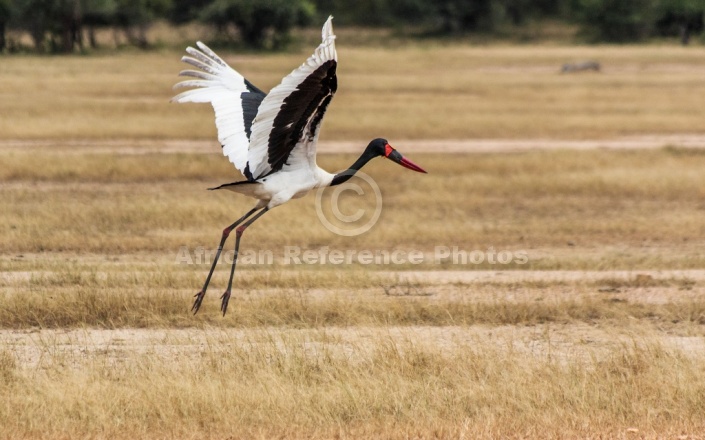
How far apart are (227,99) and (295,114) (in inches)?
54.3

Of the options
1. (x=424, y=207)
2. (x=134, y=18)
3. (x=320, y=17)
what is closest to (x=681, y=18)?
(x=320, y=17)

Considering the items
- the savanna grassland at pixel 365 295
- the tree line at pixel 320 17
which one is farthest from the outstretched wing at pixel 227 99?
the tree line at pixel 320 17

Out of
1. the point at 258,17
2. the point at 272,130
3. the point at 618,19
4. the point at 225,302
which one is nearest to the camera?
the point at 272,130

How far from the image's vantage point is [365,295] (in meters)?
8.97

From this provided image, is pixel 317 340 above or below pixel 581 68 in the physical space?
above

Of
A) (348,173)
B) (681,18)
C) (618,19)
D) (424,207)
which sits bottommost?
(618,19)

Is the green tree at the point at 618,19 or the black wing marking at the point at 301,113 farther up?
the black wing marking at the point at 301,113

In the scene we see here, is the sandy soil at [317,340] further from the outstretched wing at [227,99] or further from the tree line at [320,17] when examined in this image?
the tree line at [320,17]

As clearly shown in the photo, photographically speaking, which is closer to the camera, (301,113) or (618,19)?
(301,113)

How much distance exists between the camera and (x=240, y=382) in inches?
256

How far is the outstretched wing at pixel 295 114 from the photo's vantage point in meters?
6.56

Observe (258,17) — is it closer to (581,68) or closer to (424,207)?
(581,68)

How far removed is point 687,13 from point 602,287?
4647 centimetres

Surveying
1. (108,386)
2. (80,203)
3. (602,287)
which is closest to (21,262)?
(80,203)
